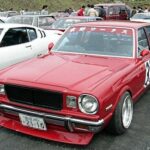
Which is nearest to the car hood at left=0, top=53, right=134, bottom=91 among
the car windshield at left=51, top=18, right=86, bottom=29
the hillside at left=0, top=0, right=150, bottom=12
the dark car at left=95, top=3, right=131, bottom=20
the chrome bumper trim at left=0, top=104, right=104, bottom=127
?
the chrome bumper trim at left=0, top=104, right=104, bottom=127

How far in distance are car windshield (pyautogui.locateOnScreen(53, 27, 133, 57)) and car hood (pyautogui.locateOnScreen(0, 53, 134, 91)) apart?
20 centimetres

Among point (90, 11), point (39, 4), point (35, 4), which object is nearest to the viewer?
point (90, 11)

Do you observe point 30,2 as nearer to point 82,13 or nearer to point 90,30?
point 82,13

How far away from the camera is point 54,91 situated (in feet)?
14.1

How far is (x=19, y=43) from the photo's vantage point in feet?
26.3

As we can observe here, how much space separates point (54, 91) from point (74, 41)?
199cm

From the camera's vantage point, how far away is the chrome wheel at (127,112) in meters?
4.89

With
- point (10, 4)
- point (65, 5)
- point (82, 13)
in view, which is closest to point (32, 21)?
point (82, 13)

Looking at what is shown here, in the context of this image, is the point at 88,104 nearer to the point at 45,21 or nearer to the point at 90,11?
the point at 45,21

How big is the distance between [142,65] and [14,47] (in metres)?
3.20

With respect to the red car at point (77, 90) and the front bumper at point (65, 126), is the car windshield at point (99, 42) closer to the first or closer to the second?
the red car at point (77, 90)

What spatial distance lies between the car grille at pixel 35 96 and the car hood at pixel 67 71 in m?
0.11

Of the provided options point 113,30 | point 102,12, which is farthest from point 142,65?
point 102,12

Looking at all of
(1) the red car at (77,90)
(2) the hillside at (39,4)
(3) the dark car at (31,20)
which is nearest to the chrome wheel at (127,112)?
(1) the red car at (77,90)
